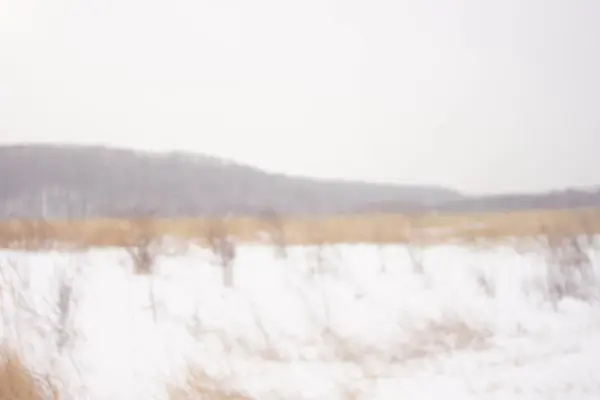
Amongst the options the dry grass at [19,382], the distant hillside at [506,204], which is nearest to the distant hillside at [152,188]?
the distant hillside at [506,204]

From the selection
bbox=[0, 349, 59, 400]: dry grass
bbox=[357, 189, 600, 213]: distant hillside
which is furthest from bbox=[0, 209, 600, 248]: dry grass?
bbox=[0, 349, 59, 400]: dry grass

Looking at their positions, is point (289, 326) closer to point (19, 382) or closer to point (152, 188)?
point (152, 188)

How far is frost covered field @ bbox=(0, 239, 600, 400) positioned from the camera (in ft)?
4.41

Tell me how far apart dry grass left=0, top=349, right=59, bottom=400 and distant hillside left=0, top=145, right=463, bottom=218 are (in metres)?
0.24

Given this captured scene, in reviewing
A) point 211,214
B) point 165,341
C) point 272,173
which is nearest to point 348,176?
point 272,173

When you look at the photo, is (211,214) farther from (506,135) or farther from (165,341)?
(506,135)

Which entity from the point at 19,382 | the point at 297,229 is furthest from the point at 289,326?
the point at 19,382

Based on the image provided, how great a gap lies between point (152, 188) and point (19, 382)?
39cm

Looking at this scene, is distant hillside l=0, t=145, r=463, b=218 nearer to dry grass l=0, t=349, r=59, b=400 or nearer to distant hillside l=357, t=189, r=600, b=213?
distant hillside l=357, t=189, r=600, b=213

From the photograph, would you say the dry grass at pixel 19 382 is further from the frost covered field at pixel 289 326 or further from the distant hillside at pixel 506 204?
the distant hillside at pixel 506 204

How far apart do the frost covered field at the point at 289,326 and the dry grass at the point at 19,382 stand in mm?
14

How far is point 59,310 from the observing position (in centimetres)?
135

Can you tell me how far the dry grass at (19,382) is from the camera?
52.7 inches

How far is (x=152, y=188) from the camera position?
137 centimetres
